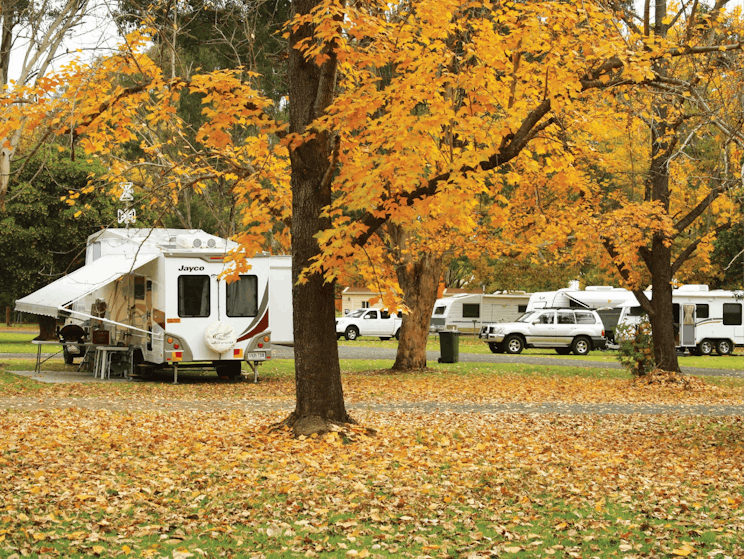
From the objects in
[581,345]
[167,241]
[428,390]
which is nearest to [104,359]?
[167,241]

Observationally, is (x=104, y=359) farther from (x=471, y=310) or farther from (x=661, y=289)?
(x=471, y=310)

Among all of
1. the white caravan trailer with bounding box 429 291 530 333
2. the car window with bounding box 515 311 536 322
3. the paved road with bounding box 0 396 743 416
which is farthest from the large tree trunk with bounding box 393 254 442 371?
the white caravan trailer with bounding box 429 291 530 333

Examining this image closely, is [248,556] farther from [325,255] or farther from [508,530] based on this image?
[325,255]

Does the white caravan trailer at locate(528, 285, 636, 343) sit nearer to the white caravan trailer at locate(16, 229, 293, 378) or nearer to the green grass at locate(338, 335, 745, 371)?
the green grass at locate(338, 335, 745, 371)

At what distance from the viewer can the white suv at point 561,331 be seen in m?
33.4

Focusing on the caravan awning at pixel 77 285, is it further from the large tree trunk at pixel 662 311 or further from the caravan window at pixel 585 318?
the caravan window at pixel 585 318

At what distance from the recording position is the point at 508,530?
19.9ft

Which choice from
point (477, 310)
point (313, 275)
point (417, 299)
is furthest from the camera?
point (477, 310)

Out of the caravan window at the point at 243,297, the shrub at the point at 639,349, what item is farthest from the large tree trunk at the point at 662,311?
the caravan window at the point at 243,297

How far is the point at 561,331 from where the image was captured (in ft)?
110

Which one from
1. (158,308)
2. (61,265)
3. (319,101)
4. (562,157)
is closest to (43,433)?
(319,101)

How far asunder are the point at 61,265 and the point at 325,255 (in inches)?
1081

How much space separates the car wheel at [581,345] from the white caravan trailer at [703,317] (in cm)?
379

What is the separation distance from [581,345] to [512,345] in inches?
107
